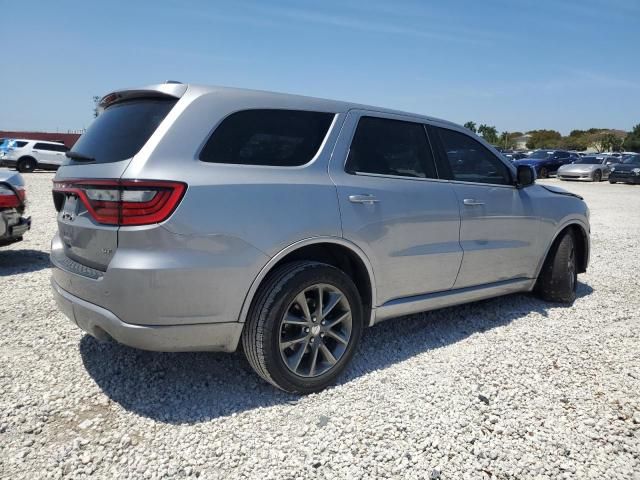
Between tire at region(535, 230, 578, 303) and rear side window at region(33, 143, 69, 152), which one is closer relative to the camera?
tire at region(535, 230, 578, 303)

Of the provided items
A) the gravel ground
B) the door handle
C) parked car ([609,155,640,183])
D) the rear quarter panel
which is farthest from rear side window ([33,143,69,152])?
parked car ([609,155,640,183])

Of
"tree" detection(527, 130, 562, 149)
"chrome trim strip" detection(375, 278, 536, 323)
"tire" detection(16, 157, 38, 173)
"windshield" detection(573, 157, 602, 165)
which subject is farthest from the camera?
"tree" detection(527, 130, 562, 149)

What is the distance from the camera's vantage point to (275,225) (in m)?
2.62

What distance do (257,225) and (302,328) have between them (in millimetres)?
711

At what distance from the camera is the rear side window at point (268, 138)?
262 centimetres

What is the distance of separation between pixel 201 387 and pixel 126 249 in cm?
107

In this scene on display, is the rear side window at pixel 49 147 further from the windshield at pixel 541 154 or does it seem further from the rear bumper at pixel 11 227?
the windshield at pixel 541 154

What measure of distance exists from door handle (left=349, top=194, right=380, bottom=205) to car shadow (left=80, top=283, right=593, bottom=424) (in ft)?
3.76

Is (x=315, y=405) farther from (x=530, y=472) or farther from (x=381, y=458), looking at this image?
(x=530, y=472)

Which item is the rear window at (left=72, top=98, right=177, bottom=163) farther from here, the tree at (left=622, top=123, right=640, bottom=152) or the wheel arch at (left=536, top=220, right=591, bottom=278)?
the tree at (left=622, top=123, right=640, bottom=152)

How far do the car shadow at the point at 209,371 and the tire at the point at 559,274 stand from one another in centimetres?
73

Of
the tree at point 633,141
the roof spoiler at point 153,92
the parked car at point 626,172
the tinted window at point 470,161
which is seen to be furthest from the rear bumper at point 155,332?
the tree at point 633,141

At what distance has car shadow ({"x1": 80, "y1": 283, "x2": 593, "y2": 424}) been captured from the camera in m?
2.76

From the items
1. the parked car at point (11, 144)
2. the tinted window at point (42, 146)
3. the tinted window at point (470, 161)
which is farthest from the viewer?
the tinted window at point (42, 146)
